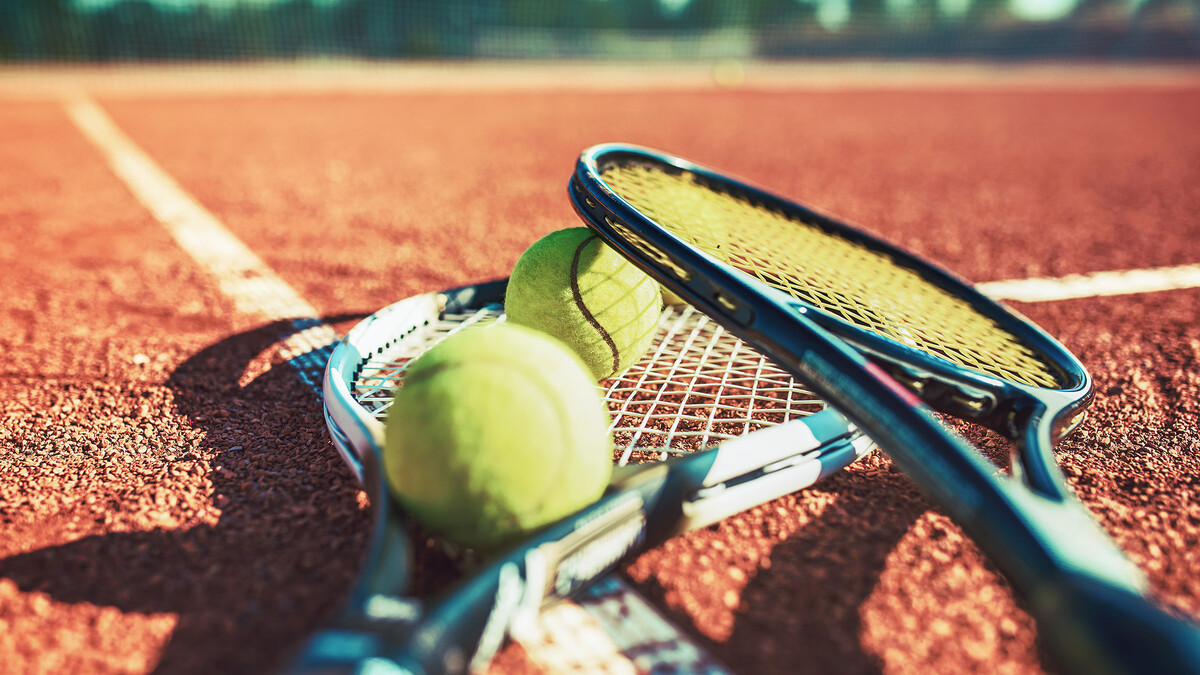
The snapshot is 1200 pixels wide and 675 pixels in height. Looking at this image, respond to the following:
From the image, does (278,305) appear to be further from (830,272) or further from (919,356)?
(919,356)

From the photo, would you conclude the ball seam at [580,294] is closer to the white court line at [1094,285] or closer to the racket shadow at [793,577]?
the racket shadow at [793,577]

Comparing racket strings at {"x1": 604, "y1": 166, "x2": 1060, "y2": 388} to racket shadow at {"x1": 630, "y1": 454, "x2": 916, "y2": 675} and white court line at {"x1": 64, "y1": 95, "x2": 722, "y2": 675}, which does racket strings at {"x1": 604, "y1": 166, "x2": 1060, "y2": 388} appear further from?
white court line at {"x1": 64, "y1": 95, "x2": 722, "y2": 675}

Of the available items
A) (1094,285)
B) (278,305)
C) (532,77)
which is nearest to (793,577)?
(278,305)

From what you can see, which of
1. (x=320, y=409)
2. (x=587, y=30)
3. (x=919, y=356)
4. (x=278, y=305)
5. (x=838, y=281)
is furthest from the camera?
(x=587, y=30)

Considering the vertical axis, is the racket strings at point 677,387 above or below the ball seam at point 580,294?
below

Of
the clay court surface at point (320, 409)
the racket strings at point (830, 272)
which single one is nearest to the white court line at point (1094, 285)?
the clay court surface at point (320, 409)

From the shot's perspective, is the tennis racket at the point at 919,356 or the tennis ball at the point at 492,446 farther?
the tennis ball at the point at 492,446

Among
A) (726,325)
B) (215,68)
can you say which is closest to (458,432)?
(726,325)
